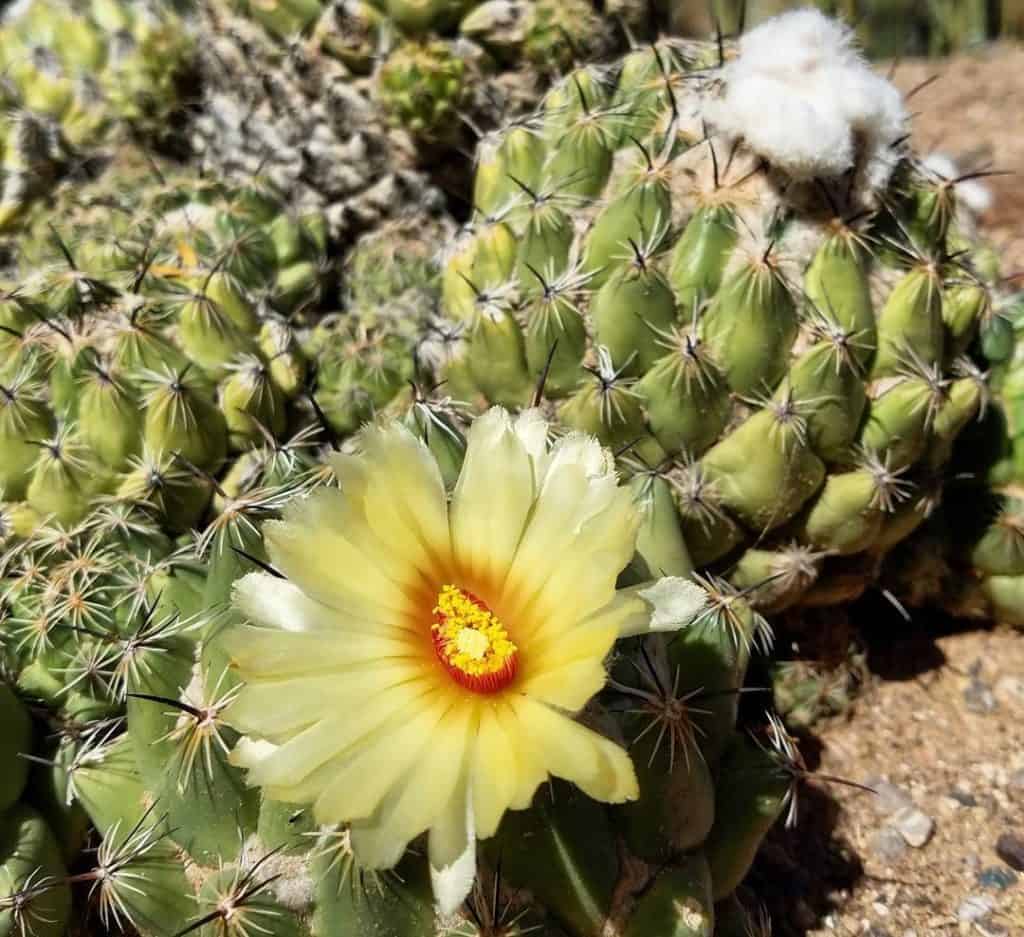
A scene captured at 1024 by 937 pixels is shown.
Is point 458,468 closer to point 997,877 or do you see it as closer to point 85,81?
point 997,877

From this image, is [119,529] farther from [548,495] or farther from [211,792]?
[548,495]

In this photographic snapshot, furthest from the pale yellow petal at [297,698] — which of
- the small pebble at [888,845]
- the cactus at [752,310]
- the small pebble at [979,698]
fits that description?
the small pebble at [979,698]

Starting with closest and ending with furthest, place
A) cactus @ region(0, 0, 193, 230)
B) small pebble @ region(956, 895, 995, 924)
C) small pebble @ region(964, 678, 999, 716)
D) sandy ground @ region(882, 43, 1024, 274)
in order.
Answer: small pebble @ region(956, 895, 995, 924), small pebble @ region(964, 678, 999, 716), cactus @ region(0, 0, 193, 230), sandy ground @ region(882, 43, 1024, 274)

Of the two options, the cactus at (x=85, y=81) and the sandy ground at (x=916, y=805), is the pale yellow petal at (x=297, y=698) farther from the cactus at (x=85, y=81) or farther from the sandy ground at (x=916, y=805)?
the cactus at (x=85, y=81)

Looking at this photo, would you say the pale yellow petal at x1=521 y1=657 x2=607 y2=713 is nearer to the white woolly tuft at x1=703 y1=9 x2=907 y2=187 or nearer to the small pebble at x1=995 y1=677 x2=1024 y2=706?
the white woolly tuft at x1=703 y1=9 x2=907 y2=187

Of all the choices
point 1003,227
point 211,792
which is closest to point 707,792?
point 211,792

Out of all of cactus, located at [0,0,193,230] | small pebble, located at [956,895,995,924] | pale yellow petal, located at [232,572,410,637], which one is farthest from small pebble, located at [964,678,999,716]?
cactus, located at [0,0,193,230]

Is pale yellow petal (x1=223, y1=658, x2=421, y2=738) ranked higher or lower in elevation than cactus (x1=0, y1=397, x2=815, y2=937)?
higher
